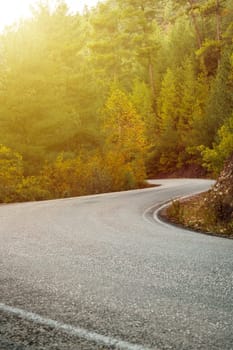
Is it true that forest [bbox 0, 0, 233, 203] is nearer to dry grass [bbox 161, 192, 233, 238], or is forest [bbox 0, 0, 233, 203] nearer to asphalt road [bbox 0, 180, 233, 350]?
dry grass [bbox 161, 192, 233, 238]

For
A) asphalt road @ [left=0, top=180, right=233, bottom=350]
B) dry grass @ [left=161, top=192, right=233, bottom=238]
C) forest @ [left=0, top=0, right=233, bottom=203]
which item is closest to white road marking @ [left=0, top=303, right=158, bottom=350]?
asphalt road @ [left=0, top=180, right=233, bottom=350]

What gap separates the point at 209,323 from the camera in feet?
13.1

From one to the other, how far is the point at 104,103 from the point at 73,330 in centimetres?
3823

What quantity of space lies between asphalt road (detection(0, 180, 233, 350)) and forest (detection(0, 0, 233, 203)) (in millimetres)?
11172

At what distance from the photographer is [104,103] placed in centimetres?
4131

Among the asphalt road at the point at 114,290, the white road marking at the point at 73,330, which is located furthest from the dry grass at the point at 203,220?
the white road marking at the point at 73,330

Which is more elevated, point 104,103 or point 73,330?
point 104,103

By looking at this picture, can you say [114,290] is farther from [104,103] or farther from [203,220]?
[104,103]

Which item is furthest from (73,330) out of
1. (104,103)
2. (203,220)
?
(104,103)

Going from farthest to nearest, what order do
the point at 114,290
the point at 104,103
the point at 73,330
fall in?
the point at 104,103, the point at 114,290, the point at 73,330

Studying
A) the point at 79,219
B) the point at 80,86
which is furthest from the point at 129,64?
the point at 79,219

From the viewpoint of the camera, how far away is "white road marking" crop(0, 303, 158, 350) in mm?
3550

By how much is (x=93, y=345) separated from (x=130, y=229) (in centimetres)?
679

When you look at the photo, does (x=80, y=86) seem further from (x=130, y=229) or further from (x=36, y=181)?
(x=130, y=229)
